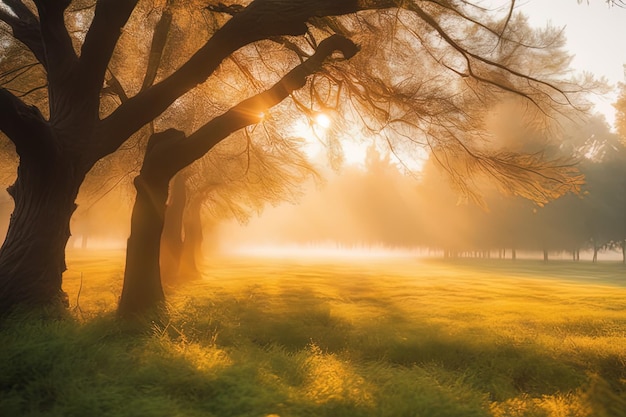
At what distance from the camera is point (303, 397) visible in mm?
4785

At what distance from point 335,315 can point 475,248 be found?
48734 mm

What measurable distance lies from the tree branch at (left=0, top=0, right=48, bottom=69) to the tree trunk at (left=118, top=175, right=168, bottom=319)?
332cm

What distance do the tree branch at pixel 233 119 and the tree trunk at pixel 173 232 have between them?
28.7 ft

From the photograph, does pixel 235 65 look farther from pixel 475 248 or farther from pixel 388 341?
pixel 475 248

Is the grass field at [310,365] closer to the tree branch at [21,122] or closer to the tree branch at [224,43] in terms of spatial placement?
the tree branch at [21,122]

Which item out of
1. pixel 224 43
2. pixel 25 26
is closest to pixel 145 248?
pixel 224 43

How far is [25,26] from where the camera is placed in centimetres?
837

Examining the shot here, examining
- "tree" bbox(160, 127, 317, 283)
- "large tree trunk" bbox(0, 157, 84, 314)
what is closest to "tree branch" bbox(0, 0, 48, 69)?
"large tree trunk" bbox(0, 157, 84, 314)

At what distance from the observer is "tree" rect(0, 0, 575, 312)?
7.12 metres

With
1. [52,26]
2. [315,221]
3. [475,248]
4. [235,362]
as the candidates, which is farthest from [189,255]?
[315,221]

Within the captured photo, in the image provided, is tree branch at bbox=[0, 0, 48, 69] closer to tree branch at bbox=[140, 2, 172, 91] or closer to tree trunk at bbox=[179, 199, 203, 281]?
tree branch at bbox=[140, 2, 172, 91]

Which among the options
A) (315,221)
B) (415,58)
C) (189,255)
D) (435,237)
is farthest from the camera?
(315,221)

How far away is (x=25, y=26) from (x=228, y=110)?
4.42 m

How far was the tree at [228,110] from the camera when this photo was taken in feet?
23.4
